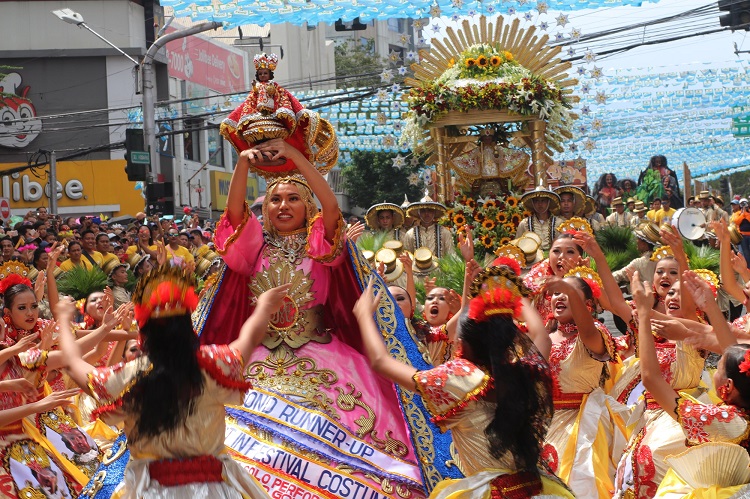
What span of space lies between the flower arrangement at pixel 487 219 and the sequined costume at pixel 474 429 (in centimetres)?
1162

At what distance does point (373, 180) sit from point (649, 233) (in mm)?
32625

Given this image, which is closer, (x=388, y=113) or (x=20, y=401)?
(x=20, y=401)

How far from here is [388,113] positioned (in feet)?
101

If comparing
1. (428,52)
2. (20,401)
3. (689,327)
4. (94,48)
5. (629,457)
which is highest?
(94,48)

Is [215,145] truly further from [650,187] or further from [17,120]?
[650,187]

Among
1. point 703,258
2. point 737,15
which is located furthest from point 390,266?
point 737,15

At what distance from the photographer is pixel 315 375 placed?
591 centimetres

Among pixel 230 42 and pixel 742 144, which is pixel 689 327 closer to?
pixel 742 144

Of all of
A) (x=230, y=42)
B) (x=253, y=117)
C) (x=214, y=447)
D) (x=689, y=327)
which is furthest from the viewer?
(x=230, y=42)

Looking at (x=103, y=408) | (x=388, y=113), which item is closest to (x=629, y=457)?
(x=103, y=408)

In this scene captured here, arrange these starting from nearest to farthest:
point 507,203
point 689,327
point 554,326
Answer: point 689,327 → point 554,326 → point 507,203

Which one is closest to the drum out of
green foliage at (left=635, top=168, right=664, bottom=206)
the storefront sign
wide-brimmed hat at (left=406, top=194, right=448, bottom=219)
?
wide-brimmed hat at (left=406, top=194, right=448, bottom=219)

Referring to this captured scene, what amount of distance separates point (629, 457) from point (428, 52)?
1212cm

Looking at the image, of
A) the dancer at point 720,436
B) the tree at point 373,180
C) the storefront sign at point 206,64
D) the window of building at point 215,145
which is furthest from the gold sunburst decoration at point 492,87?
the window of building at point 215,145
